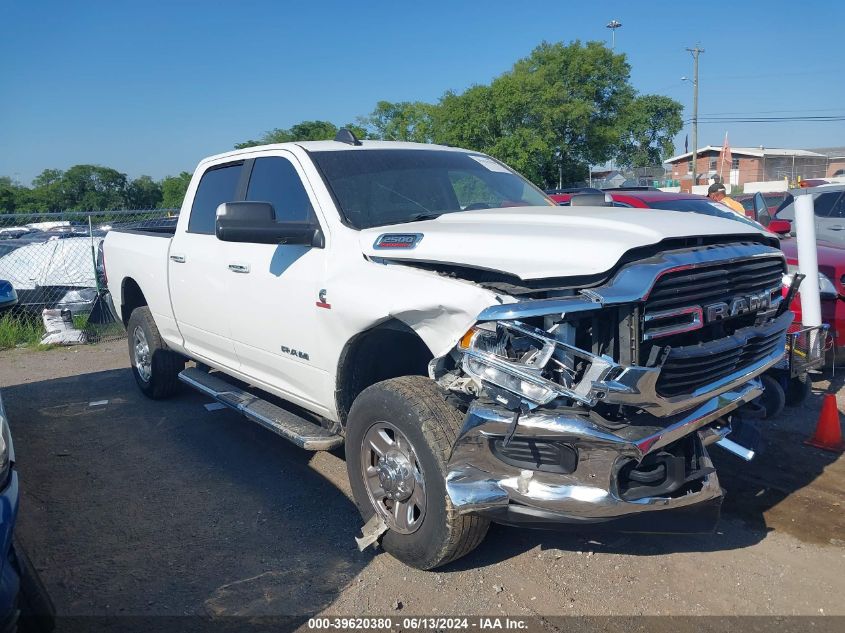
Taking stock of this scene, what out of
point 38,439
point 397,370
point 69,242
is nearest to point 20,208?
point 69,242

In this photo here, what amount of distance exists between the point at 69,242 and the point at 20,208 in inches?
1215

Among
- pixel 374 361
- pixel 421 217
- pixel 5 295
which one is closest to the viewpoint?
pixel 374 361

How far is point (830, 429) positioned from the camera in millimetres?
4746

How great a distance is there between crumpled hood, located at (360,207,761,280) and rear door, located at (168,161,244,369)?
162 centimetres

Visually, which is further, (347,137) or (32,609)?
(347,137)

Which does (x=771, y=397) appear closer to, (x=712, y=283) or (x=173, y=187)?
(x=712, y=283)

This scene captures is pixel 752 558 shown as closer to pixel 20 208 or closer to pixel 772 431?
pixel 772 431

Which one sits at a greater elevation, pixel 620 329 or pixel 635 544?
pixel 620 329

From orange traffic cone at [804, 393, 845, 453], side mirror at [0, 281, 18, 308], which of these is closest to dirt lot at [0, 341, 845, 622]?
orange traffic cone at [804, 393, 845, 453]

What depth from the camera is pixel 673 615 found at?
3.02m

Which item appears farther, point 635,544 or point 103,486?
point 103,486

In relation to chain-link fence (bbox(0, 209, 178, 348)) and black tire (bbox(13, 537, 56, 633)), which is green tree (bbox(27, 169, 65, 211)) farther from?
black tire (bbox(13, 537, 56, 633))

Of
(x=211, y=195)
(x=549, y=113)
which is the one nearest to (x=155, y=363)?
(x=211, y=195)

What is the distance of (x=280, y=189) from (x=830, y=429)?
3960 mm
